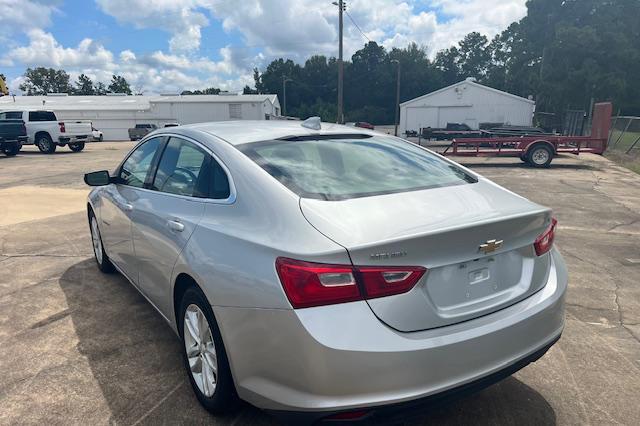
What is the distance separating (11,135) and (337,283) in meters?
23.7

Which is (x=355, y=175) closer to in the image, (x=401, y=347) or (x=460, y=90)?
(x=401, y=347)

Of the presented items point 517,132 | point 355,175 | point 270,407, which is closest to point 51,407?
point 270,407

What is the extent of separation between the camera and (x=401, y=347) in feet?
6.25

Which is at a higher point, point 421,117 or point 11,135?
point 11,135

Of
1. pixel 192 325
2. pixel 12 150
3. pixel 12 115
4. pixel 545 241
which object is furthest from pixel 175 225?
pixel 12 115

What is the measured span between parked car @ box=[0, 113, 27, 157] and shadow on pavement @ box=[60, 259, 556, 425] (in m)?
20.4

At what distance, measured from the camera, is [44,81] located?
9325cm

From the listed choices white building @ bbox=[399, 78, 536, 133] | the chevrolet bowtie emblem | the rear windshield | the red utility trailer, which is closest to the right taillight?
the chevrolet bowtie emblem

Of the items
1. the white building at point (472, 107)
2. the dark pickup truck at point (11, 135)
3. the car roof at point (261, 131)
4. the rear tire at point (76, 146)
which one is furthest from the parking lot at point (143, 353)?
the white building at point (472, 107)

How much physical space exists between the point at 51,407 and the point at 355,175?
7.39ft

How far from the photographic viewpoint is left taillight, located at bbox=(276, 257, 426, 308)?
190 cm

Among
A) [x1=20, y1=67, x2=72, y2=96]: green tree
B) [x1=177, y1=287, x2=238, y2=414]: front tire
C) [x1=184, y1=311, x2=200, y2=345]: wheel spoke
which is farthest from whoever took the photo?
[x1=20, y1=67, x2=72, y2=96]: green tree

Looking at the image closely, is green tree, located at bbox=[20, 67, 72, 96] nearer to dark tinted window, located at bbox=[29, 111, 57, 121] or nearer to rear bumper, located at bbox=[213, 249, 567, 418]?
dark tinted window, located at bbox=[29, 111, 57, 121]

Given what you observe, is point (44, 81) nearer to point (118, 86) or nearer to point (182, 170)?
point (118, 86)
